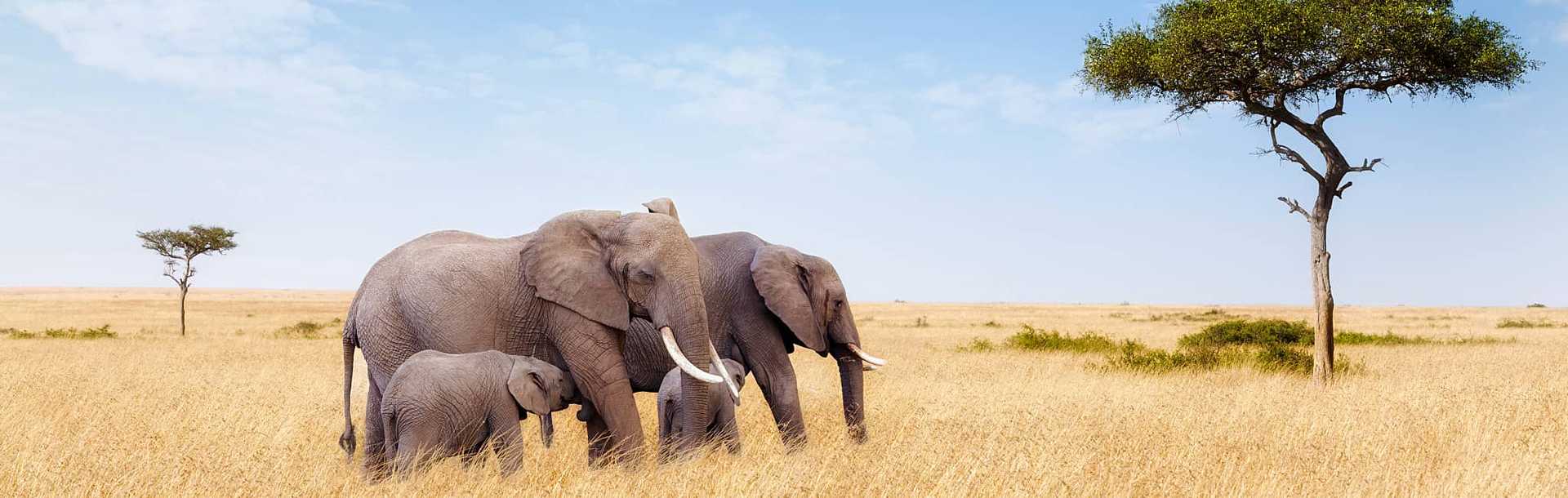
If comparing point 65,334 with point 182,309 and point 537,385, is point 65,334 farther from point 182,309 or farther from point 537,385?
point 537,385

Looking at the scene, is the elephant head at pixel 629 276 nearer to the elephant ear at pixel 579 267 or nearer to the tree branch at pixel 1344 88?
the elephant ear at pixel 579 267

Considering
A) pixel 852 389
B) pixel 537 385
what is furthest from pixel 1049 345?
pixel 537 385

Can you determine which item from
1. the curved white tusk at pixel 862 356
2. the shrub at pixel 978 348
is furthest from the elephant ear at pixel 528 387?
the shrub at pixel 978 348

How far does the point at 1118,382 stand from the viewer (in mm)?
16719

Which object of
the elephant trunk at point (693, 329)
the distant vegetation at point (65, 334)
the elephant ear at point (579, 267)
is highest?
the elephant ear at point (579, 267)

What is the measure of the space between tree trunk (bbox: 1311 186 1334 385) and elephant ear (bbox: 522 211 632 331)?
1376 cm

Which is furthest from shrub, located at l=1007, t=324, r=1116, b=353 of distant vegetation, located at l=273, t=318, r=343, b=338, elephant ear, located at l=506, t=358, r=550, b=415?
distant vegetation, located at l=273, t=318, r=343, b=338

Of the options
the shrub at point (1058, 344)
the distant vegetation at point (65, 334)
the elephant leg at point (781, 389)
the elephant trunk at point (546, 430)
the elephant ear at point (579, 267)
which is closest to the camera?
the elephant ear at point (579, 267)

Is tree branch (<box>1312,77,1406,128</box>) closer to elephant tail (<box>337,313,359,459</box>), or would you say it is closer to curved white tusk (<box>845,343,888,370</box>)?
curved white tusk (<box>845,343,888,370</box>)

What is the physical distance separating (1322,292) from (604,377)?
1405 cm

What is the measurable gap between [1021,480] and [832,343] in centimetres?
290

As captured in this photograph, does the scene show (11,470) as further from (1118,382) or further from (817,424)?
(1118,382)

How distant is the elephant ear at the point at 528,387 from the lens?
739 centimetres

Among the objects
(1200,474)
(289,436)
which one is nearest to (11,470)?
(289,436)
